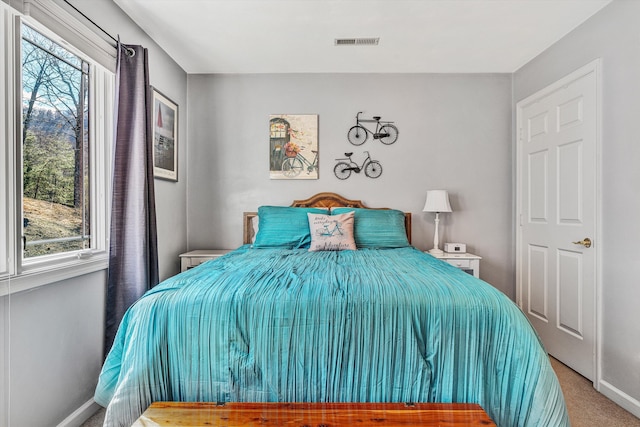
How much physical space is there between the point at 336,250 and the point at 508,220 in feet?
6.73

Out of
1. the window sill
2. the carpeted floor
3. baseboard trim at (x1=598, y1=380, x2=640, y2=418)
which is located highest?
the window sill

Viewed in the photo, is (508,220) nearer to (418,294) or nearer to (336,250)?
(336,250)

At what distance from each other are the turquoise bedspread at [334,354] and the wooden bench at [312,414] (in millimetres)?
57

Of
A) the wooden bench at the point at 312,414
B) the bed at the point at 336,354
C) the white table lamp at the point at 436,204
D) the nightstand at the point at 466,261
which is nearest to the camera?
the wooden bench at the point at 312,414

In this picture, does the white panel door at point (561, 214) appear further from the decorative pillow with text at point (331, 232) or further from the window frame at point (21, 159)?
the window frame at point (21, 159)

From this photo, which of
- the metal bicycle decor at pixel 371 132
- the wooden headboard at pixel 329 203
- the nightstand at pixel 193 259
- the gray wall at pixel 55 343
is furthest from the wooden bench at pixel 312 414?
the metal bicycle decor at pixel 371 132

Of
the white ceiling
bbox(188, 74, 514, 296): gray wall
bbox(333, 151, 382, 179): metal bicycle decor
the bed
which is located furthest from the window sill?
bbox(333, 151, 382, 179): metal bicycle decor

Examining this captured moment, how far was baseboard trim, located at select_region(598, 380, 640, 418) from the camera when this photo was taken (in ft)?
6.14

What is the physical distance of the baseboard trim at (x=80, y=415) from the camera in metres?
1.73

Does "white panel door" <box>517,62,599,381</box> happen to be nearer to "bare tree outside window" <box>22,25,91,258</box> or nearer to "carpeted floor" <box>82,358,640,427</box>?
"carpeted floor" <box>82,358,640,427</box>

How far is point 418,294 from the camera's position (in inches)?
53.4

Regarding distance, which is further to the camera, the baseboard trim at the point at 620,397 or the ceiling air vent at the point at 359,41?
the ceiling air vent at the point at 359,41

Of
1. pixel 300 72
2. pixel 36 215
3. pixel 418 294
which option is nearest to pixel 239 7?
pixel 300 72

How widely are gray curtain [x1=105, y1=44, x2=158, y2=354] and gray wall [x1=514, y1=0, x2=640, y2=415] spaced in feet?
10.4
